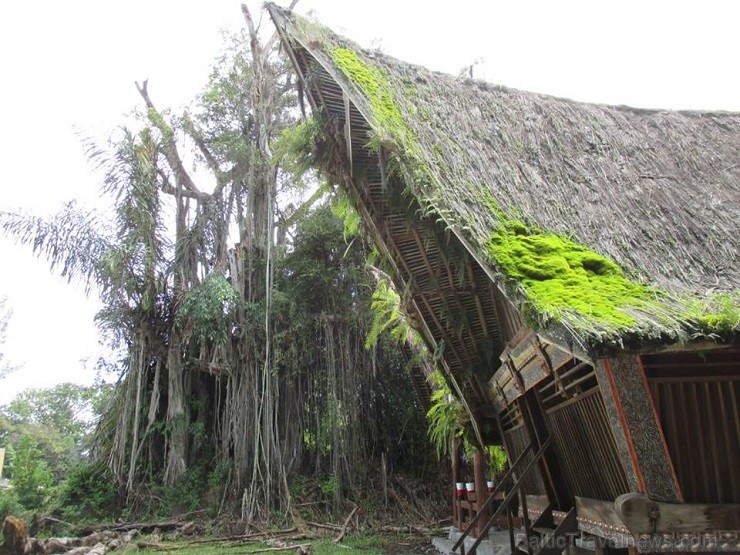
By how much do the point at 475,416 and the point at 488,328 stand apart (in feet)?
5.07

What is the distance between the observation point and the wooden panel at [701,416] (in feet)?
10.7

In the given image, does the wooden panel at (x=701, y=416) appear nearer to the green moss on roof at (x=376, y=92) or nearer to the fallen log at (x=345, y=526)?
the green moss on roof at (x=376, y=92)

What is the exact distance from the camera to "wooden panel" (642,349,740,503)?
327cm

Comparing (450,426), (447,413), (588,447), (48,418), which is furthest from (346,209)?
(48,418)

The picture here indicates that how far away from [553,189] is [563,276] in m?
1.59

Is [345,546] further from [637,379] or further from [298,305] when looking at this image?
[637,379]

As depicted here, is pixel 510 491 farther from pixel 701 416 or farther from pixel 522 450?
pixel 701 416

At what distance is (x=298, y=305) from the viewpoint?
41.0 ft

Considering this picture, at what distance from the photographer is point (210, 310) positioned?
37.8ft

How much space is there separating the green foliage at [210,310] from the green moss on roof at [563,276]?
8699 mm

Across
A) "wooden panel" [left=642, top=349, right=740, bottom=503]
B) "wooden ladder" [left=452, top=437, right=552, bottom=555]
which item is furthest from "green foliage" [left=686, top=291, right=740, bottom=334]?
"wooden ladder" [left=452, top=437, right=552, bottom=555]

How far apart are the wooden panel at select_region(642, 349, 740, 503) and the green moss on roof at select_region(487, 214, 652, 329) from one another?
19.1 inches

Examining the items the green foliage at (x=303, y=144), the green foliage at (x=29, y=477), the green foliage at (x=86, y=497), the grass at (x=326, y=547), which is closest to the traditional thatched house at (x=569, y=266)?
the green foliage at (x=303, y=144)

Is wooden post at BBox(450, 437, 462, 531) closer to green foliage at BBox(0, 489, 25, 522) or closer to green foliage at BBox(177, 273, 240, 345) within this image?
green foliage at BBox(177, 273, 240, 345)
